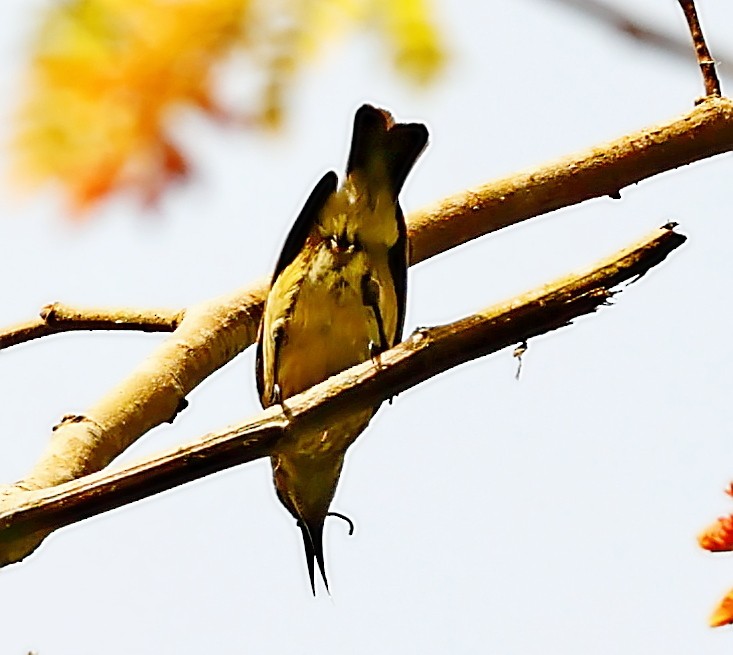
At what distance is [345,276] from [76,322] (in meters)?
0.43

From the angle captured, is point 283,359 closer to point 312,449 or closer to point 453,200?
point 312,449

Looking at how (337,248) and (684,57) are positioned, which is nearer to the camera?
(684,57)

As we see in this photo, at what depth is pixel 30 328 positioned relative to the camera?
1.41m

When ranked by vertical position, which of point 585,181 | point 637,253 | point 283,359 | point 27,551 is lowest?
point 27,551

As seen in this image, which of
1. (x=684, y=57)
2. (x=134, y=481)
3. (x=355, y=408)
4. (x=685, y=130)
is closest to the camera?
(x=684, y=57)

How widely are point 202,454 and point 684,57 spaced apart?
1.48 ft

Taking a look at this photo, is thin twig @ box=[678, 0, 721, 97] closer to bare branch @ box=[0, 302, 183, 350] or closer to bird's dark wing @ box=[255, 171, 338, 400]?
bird's dark wing @ box=[255, 171, 338, 400]

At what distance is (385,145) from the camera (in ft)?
3.92

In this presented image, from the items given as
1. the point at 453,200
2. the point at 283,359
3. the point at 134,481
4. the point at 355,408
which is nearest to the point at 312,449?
the point at 283,359

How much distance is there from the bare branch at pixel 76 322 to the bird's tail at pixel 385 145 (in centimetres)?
38

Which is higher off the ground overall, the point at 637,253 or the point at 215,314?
the point at 215,314

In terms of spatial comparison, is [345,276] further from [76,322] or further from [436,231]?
[76,322]

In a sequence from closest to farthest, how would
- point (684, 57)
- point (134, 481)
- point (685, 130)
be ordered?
point (684, 57)
point (134, 481)
point (685, 130)

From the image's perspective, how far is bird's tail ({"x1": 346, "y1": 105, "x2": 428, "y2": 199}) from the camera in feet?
3.88
